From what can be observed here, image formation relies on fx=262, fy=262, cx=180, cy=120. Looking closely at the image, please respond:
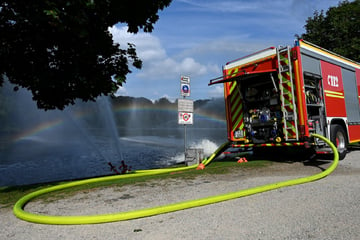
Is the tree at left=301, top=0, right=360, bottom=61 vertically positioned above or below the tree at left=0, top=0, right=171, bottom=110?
above

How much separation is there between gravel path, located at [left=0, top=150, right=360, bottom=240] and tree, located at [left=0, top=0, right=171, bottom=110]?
256cm

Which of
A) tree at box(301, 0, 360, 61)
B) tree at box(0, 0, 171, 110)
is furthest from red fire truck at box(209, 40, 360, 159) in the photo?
A: tree at box(301, 0, 360, 61)

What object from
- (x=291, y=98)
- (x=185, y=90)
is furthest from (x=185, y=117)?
(x=291, y=98)

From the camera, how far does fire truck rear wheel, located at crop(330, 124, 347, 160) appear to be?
27.3 ft

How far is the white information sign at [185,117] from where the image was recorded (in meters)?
9.27

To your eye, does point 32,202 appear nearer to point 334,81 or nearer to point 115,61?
point 115,61

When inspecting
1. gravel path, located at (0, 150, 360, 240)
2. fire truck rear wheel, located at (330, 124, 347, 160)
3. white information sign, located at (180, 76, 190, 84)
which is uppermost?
white information sign, located at (180, 76, 190, 84)

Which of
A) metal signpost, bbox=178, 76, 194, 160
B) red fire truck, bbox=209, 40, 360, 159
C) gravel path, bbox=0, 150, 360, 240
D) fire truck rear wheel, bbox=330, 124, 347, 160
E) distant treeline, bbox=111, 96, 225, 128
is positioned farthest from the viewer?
distant treeline, bbox=111, 96, 225, 128

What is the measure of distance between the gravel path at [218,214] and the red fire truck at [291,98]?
8.24 feet

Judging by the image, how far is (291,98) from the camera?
7.45 m

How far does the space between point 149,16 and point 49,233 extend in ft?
16.8

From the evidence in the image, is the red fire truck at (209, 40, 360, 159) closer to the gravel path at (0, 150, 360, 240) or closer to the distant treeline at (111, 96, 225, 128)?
the gravel path at (0, 150, 360, 240)

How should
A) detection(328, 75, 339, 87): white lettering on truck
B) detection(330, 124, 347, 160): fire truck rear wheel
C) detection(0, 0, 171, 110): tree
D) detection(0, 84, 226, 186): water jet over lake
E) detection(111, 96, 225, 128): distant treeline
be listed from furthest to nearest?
detection(111, 96, 225, 128): distant treeline < detection(0, 84, 226, 186): water jet over lake < detection(328, 75, 339, 87): white lettering on truck < detection(330, 124, 347, 160): fire truck rear wheel < detection(0, 0, 171, 110): tree

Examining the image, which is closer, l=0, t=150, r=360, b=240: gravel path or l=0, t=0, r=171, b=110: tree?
l=0, t=150, r=360, b=240: gravel path
